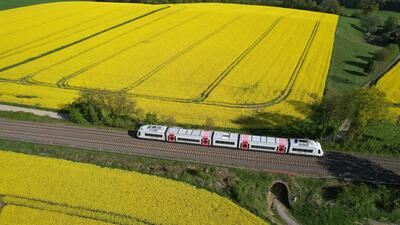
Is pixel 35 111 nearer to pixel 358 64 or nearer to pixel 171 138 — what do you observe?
pixel 171 138

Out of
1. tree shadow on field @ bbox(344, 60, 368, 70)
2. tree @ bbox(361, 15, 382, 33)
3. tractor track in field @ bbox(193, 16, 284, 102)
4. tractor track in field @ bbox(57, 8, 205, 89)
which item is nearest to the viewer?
tractor track in field @ bbox(193, 16, 284, 102)

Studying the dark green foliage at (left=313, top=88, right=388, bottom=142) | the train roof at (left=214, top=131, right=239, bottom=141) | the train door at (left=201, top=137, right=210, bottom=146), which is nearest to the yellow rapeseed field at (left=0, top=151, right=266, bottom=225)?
the train door at (left=201, top=137, right=210, bottom=146)

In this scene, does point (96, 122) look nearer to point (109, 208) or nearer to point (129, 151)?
point (129, 151)

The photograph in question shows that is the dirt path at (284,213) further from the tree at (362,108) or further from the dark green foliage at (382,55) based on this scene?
the dark green foliage at (382,55)

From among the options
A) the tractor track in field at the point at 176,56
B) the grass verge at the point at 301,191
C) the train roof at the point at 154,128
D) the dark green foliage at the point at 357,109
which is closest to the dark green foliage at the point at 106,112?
the train roof at the point at 154,128

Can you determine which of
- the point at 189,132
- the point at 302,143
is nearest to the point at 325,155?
the point at 302,143

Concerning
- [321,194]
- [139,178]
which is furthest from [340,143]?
[139,178]

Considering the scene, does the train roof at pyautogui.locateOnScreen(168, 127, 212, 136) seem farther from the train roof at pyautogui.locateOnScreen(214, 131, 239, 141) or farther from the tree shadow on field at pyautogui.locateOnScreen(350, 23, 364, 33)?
the tree shadow on field at pyautogui.locateOnScreen(350, 23, 364, 33)
